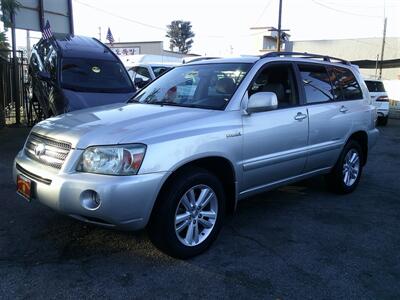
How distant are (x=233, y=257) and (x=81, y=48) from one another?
686cm

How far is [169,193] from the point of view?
3.55m

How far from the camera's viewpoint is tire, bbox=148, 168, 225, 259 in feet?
11.7

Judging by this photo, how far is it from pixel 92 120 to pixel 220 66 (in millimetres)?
1592

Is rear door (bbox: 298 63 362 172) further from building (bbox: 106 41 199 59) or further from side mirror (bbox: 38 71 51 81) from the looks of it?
building (bbox: 106 41 199 59)

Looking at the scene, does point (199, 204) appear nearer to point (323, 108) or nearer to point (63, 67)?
point (323, 108)

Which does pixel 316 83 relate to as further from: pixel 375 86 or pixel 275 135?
pixel 375 86

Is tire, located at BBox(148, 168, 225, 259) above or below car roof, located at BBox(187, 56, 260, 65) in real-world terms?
below

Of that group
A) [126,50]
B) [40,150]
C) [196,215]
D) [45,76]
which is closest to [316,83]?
[196,215]

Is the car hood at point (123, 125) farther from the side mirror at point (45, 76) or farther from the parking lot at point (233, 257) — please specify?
the side mirror at point (45, 76)

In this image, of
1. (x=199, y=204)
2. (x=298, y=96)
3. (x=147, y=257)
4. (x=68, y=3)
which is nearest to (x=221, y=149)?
(x=199, y=204)

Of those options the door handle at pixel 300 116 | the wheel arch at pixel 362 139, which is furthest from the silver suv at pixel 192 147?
the wheel arch at pixel 362 139

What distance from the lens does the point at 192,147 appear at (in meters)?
3.67

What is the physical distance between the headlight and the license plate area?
1.86 ft

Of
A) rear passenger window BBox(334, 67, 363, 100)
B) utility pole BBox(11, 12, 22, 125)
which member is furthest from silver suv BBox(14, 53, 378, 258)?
utility pole BBox(11, 12, 22, 125)
